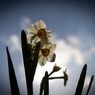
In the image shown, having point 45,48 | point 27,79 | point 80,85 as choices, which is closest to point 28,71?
point 27,79

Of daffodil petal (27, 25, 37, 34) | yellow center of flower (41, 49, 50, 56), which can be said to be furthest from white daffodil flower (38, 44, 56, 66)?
daffodil petal (27, 25, 37, 34)

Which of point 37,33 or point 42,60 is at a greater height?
point 37,33

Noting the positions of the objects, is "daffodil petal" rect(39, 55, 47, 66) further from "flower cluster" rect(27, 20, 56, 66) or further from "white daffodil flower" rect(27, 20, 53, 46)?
"white daffodil flower" rect(27, 20, 53, 46)

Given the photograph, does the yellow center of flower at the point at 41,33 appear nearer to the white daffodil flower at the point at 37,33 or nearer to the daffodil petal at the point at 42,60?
the white daffodil flower at the point at 37,33

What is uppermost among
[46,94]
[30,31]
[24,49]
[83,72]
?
[30,31]

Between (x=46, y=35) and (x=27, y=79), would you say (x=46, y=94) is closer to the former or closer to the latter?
(x=27, y=79)

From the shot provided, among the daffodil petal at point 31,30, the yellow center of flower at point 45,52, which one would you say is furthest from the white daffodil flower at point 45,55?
the daffodil petal at point 31,30

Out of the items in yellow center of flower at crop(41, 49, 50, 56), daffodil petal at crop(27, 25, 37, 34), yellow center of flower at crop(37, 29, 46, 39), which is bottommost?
yellow center of flower at crop(41, 49, 50, 56)

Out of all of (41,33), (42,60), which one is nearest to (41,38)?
(41,33)

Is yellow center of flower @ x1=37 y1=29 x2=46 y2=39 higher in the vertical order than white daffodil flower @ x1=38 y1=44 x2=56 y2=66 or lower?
higher

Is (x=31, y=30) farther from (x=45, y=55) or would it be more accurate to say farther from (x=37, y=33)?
(x=45, y=55)

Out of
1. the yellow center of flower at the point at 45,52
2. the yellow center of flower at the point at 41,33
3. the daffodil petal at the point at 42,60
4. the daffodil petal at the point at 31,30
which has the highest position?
the daffodil petal at the point at 31,30
